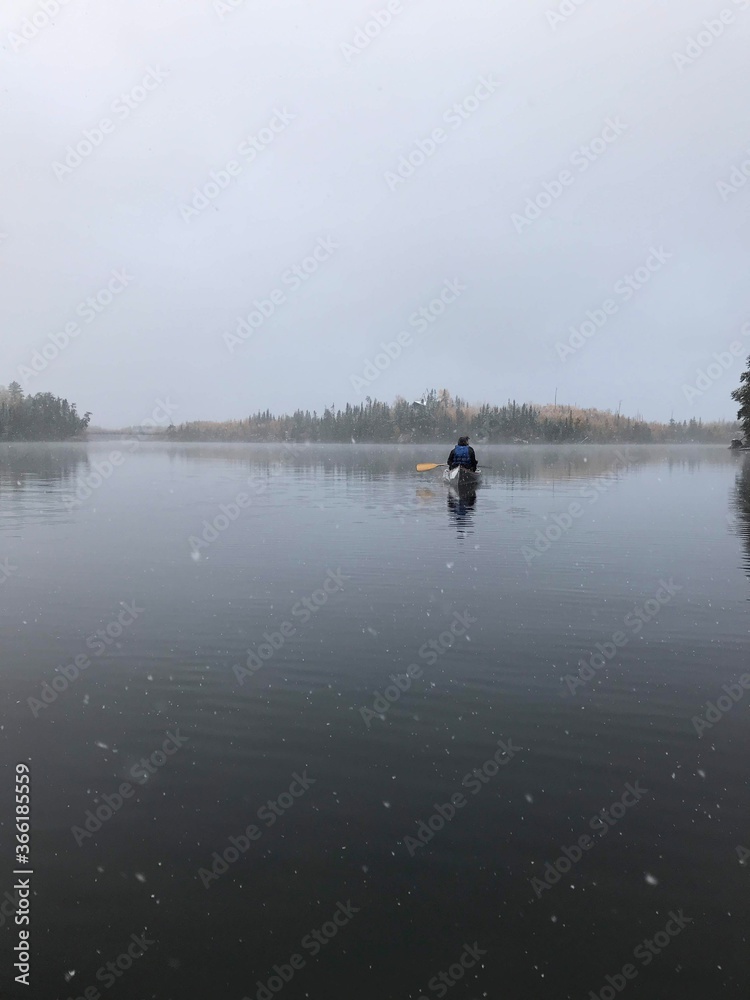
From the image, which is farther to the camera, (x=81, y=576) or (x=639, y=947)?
(x=81, y=576)

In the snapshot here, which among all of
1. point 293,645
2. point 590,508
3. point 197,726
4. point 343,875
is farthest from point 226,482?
point 343,875

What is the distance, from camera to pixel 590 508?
36219 millimetres

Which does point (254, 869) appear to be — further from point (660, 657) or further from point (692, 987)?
point (660, 657)

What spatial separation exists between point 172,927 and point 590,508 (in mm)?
32515
